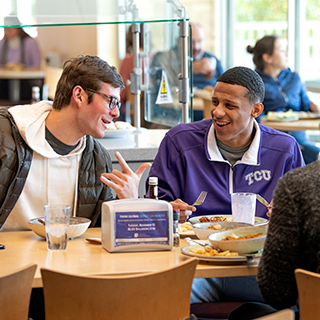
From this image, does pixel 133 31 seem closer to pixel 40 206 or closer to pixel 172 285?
pixel 40 206

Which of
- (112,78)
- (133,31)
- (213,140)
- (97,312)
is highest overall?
(133,31)

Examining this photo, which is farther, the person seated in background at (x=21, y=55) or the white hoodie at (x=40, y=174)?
the person seated in background at (x=21, y=55)

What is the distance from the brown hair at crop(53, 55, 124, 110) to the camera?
2.37 metres

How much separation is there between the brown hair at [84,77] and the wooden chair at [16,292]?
1160mm

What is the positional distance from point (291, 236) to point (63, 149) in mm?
1260

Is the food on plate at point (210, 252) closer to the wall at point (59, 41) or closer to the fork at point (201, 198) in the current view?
the fork at point (201, 198)

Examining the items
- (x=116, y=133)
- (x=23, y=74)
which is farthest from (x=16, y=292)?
(x=23, y=74)

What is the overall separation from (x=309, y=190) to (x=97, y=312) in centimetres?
62

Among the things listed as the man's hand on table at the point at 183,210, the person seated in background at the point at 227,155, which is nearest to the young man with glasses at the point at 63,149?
the man's hand on table at the point at 183,210

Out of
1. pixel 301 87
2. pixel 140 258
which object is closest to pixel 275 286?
pixel 140 258

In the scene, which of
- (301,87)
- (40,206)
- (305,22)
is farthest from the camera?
(305,22)

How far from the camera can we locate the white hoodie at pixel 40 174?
88.7 inches

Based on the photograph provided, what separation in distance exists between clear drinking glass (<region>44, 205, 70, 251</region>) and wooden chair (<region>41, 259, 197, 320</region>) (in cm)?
40

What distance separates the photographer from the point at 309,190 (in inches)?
53.0
